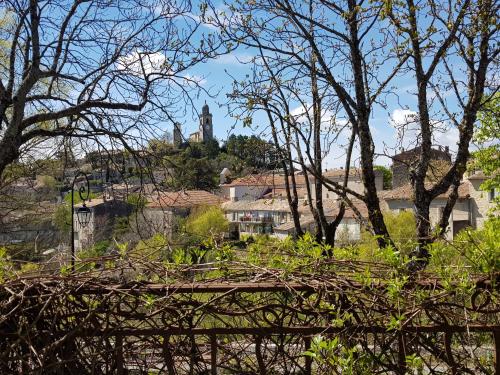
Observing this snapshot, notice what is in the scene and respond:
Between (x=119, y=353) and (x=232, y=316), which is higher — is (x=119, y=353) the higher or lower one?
the lower one

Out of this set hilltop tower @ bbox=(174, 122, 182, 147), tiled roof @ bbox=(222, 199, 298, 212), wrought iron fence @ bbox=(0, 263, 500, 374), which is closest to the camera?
wrought iron fence @ bbox=(0, 263, 500, 374)

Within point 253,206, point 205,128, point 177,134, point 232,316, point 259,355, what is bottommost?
point 253,206

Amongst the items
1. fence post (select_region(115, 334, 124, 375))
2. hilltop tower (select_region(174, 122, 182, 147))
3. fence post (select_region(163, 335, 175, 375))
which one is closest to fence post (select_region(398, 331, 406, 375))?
fence post (select_region(163, 335, 175, 375))

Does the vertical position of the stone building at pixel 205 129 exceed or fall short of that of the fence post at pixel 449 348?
it exceeds it

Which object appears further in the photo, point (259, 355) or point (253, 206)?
point (253, 206)

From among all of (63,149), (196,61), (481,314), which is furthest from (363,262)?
(63,149)

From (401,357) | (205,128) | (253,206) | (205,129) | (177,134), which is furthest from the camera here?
(253,206)

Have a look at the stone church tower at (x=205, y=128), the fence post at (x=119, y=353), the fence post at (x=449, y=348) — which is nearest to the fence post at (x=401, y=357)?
the fence post at (x=449, y=348)

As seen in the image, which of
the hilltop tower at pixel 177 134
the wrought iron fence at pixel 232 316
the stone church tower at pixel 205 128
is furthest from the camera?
the stone church tower at pixel 205 128

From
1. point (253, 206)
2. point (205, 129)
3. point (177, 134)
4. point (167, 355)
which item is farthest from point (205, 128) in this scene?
point (253, 206)

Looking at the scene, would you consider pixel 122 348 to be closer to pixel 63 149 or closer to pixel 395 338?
pixel 395 338

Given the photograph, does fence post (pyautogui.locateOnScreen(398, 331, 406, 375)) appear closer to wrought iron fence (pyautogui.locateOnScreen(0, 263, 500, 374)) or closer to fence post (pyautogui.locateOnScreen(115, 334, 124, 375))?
wrought iron fence (pyautogui.locateOnScreen(0, 263, 500, 374))

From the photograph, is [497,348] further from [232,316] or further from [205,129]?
[205,129]

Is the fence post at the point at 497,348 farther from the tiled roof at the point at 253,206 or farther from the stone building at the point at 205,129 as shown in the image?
the tiled roof at the point at 253,206
